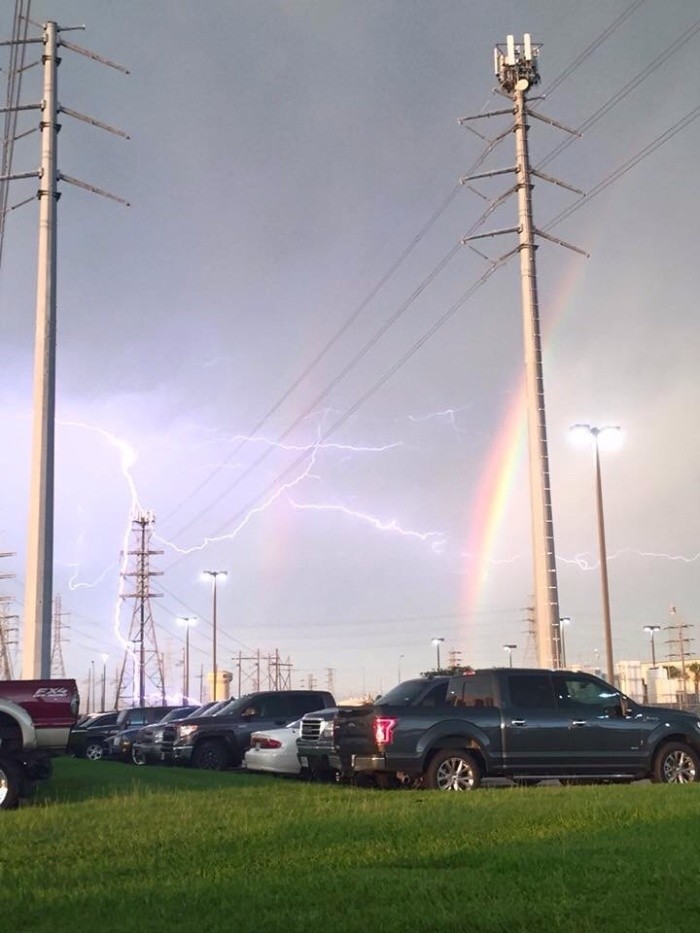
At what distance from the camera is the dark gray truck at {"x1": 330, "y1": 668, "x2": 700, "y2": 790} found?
51.4 ft

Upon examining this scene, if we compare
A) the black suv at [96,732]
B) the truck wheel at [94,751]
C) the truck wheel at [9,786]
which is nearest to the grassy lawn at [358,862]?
the truck wheel at [9,786]

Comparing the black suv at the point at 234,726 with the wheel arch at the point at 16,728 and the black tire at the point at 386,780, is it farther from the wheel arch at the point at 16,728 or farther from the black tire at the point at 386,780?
the wheel arch at the point at 16,728

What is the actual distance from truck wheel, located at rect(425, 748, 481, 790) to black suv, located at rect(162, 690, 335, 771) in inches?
308

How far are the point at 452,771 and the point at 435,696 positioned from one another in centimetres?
122

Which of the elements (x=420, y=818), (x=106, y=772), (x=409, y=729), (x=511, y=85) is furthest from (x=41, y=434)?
(x=511, y=85)

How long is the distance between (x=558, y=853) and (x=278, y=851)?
2358 millimetres

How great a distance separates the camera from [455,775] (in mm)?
15820

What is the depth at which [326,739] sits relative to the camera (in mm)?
17844

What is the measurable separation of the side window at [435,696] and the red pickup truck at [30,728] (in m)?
4.98

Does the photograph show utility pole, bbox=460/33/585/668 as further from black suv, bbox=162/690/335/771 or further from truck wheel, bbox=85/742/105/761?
truck wheel, bbox=85/742/105/761

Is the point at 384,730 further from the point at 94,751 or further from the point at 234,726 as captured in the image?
the point at 94,751

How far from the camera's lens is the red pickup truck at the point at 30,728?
13875mm

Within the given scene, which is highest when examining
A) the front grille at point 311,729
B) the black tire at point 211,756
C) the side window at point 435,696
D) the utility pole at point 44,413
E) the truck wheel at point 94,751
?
the utility pole at point 44,413

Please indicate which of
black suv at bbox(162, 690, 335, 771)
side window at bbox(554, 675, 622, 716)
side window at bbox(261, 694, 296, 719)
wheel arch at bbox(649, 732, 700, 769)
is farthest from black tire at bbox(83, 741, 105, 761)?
wheel arch at bbox(649, 732, 700, 769)
